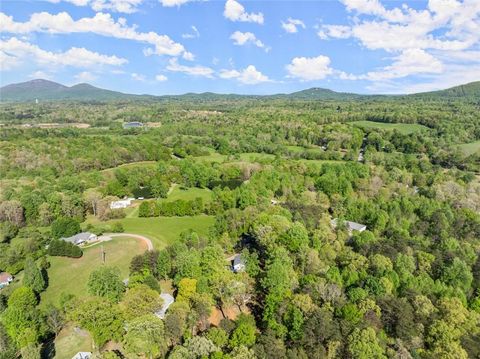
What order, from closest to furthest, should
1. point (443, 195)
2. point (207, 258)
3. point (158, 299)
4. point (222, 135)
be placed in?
point (158, 299) → point (207, 258) → point (443, 195) → point (222, 135)

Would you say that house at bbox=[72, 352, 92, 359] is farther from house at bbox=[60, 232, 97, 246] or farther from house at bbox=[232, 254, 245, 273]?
house at bbox=[60, 232, 97, 246]

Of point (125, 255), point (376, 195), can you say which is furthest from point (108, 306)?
point (376, 195)

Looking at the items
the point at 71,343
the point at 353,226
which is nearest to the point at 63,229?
the point at 71,343

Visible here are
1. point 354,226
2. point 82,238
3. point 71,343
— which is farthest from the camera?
point 354,226

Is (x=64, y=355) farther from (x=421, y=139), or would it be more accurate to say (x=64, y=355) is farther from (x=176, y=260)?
(x=421, y=139)

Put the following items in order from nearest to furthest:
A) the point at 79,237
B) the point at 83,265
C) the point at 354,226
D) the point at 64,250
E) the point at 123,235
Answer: the point at 83,265
the point at 64,250
the point at 79,237
the point at 354,226
the point at 123,235

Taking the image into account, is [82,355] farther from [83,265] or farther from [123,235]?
[123,235]
